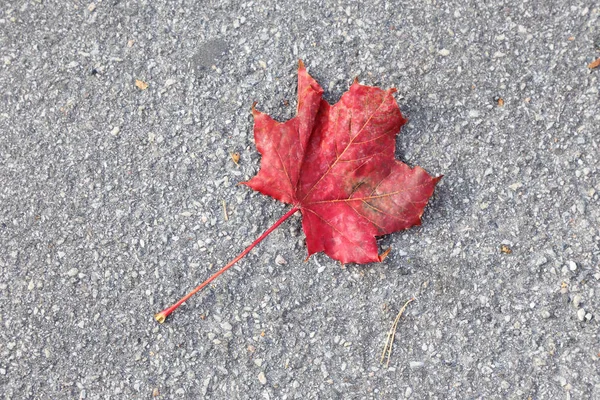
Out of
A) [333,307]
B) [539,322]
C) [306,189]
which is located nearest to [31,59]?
[306,189]

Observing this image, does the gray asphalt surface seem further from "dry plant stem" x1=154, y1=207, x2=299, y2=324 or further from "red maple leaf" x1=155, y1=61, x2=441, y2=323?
"red maple leaf" x1=155, y1=61, x2=441, y2=323

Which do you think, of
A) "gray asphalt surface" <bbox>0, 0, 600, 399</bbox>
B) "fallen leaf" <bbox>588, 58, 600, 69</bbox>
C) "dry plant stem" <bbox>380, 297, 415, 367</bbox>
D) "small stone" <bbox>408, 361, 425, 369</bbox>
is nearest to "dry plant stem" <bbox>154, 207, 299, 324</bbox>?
"gray asphalt surface" <bbox>0, 0, 600, 399</bbox>

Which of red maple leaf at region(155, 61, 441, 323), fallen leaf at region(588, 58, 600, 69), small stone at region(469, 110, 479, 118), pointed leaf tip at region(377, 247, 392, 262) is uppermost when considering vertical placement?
fallen leaf at region(588, 58, 600, 69)

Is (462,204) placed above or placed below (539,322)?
above

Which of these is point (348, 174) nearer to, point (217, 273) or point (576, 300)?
point (217, 273)

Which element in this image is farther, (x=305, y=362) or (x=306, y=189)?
(x=305, y=362)

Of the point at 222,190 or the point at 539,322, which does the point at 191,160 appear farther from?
the point at 539,322

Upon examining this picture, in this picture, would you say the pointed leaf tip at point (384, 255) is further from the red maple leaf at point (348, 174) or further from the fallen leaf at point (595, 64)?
the fallen leaf at point (595, 64)

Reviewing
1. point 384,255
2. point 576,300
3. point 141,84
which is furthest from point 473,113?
point 141,84
